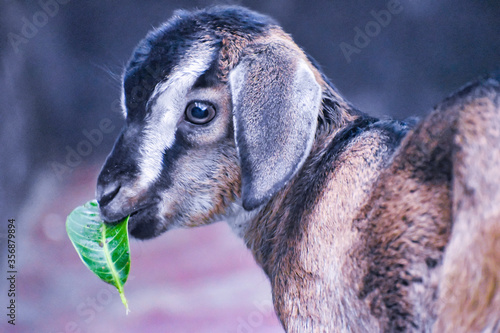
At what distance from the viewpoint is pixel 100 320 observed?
5.50 feet

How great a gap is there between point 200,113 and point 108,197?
0.23 metres

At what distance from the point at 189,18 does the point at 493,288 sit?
71 centimetres

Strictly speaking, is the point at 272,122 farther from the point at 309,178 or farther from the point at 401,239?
the point at 401,239

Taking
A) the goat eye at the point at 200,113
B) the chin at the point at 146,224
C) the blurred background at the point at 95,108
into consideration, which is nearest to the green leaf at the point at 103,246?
the chin at the point at 146,224

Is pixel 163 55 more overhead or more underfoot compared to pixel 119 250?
more overhead

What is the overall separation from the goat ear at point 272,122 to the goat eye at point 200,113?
2.5 inches

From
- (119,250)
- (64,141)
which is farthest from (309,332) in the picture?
(64,141)

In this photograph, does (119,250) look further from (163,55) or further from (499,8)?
(499,8)
